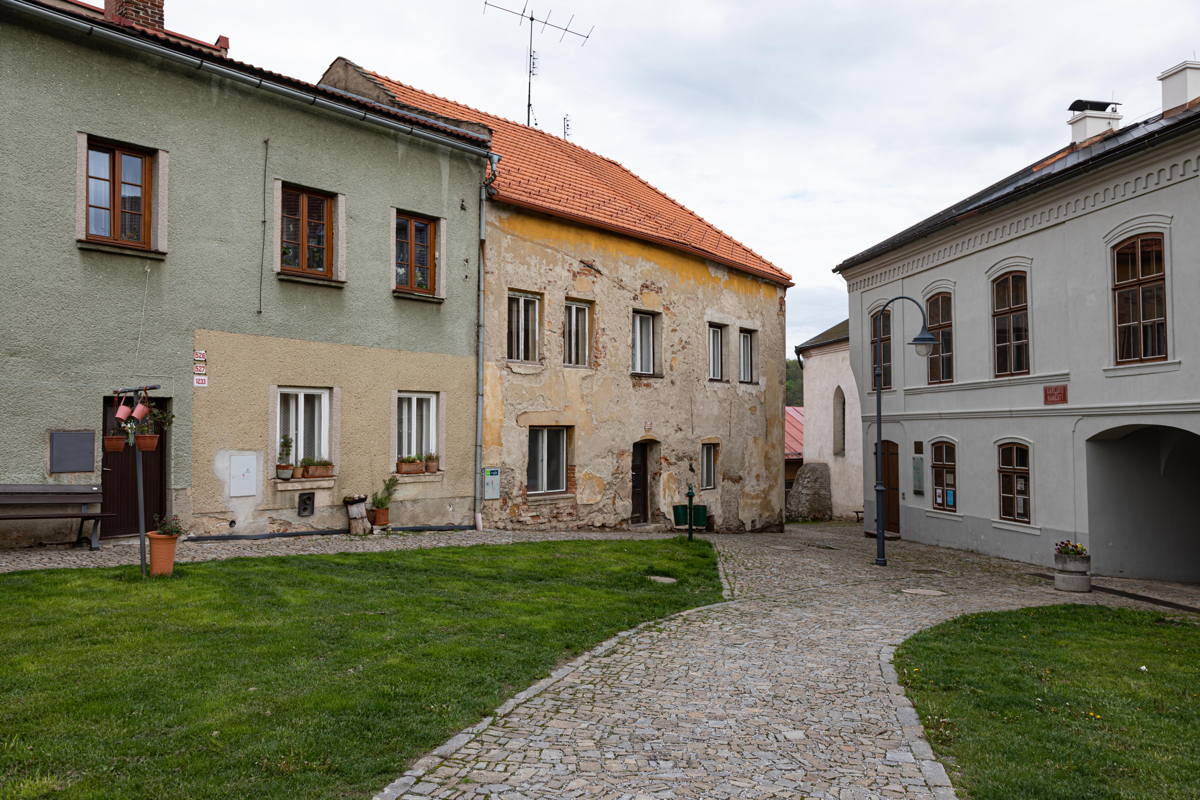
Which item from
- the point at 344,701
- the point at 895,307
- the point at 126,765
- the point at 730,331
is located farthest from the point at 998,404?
the point at 126,765

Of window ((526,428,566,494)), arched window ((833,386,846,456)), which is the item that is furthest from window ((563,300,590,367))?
arched window ((833,386,846,456))

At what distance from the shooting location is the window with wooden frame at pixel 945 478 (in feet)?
64.5

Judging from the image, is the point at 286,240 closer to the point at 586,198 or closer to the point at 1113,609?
the point at 586,198

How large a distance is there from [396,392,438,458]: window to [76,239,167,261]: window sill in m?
4.49

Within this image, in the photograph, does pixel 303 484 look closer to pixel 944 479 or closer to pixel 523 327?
pixel 523 327

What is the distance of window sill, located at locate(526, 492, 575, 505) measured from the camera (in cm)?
1712

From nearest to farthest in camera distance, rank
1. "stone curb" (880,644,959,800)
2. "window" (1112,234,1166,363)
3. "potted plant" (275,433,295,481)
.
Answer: "stone curb" (880,644,959,800), "potted plant" (275,433,295,481), "window" (1112,234,1166,363)

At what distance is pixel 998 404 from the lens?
18062 millimetres

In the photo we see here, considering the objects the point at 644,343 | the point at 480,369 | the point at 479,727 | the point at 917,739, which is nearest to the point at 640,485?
the point at 644,343

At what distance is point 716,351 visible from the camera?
22312 mm

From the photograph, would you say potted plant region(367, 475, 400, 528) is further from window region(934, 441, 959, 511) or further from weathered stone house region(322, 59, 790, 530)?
window region(934, 441, 959, 511)

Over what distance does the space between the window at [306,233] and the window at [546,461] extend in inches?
211

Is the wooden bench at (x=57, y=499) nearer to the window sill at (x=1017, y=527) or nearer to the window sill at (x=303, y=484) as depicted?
the window sill at (x=303, y=484)

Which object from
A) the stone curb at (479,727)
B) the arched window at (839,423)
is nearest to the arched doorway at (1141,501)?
the stone curb at (479,727)
